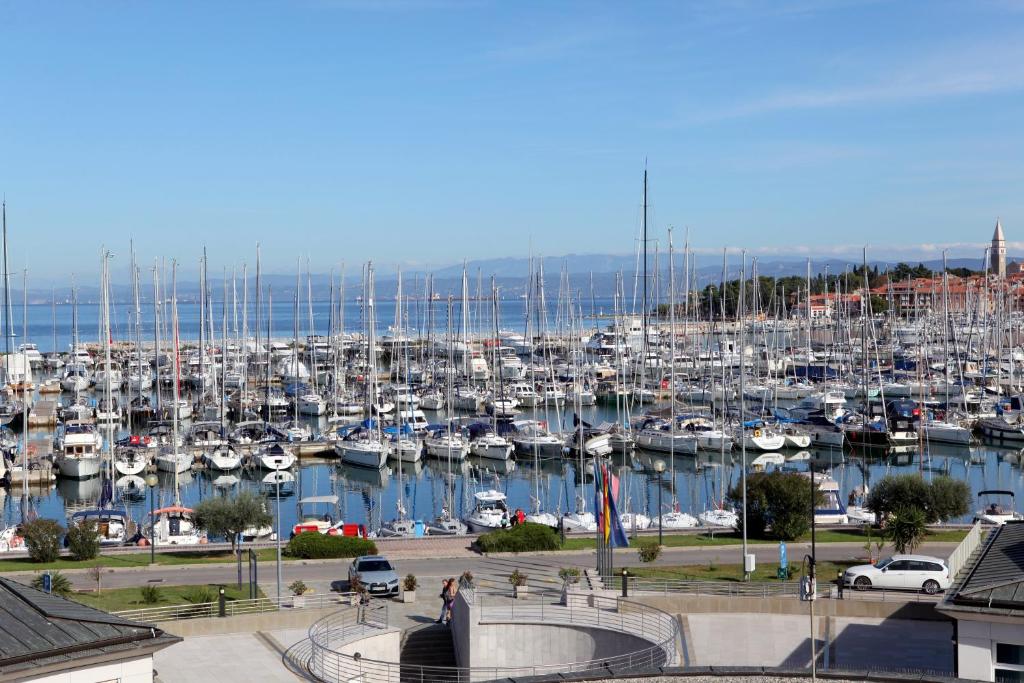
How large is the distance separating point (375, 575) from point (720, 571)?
841 centimetres

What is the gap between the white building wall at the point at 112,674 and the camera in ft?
52.6

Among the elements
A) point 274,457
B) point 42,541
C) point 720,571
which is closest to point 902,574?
point 720,571

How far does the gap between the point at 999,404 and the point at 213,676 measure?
64375 mm

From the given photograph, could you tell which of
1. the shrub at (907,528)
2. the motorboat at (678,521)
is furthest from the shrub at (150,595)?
the motorboat at (678,521)

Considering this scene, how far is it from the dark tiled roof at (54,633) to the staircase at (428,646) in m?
8.95

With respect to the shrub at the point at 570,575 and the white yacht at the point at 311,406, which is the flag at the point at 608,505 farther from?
the white yacht at the point at 311,406

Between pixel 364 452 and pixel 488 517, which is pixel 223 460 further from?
pixel 488 517

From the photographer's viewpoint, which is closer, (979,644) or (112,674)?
(112,674)

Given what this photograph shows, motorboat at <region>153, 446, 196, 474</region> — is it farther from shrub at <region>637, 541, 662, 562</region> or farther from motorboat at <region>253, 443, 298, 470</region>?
shrub at <region>637, 541, 662, 562</region>

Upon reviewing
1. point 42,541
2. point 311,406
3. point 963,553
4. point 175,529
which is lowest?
point 175,529

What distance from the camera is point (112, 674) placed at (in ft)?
54.4

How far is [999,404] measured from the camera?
2992 inches

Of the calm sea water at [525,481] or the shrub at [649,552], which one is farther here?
the calm sea water at [525,481]

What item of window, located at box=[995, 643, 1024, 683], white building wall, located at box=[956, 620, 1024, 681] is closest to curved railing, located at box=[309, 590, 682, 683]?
white building wall, located at box=[956, 620, 1024, 681]
